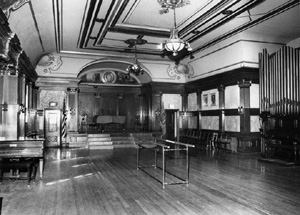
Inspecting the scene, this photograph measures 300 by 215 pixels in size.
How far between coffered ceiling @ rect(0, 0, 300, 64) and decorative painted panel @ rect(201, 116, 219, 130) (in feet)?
10.5

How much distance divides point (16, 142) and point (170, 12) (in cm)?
567

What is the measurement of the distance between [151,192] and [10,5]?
5.08 m

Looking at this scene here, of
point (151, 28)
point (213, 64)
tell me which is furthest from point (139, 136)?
point (151, 28)

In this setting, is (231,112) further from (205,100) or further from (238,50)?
(238,50)

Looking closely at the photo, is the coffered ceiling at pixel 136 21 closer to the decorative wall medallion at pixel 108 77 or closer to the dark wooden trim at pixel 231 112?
the dark wooden trim at pixel 231 112

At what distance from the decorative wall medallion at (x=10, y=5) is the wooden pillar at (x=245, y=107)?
314 inches

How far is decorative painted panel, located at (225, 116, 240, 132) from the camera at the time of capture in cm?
1109

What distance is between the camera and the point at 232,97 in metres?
11.4

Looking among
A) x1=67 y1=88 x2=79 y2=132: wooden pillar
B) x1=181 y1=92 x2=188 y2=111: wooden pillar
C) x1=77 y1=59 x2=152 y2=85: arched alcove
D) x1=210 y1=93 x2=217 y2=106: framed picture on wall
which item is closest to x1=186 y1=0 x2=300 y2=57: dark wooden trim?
x1=210 y1=93 x2=217 y2=106: framed picture on wall

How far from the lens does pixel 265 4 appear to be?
776cm

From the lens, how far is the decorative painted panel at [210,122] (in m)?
12.5

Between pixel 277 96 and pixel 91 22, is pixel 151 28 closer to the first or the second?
pixel 91 22

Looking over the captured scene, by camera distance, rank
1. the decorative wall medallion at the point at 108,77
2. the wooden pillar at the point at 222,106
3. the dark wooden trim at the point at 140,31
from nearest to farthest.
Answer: the dark wooden trim at the point at 140,31
the wooden pillar at the point at 222,106
the decorative wall medallion at the point at 108,77

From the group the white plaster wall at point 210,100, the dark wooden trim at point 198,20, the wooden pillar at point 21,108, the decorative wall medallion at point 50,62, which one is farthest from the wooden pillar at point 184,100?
the wooden pillar at point 21,108
